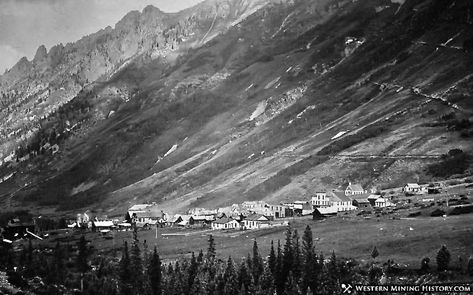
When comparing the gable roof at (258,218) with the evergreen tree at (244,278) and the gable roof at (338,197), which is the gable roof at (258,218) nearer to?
the gable roof at (338,197)

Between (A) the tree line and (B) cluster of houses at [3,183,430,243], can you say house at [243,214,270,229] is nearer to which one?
(B) cluster of houses at [3,183,430,243]

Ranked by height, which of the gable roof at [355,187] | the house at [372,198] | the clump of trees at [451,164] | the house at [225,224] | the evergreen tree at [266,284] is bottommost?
the evergreen tree at [266,284]

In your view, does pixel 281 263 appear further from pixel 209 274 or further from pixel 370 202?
pixel 370 202

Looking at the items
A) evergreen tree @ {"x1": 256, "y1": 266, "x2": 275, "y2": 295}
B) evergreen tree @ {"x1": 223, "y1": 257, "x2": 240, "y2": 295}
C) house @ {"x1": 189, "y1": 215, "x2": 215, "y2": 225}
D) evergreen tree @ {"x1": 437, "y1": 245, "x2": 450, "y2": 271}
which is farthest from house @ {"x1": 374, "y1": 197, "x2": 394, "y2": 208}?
evergreen tree @ {"x1": 437, "y1": 245, "x2": 450, "y2": 271}

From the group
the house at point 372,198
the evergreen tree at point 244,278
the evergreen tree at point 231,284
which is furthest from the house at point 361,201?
the evergreen tree at point 231,284

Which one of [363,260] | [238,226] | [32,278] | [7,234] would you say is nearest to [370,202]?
[238,226]

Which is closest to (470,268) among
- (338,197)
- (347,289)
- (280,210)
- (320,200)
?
(347,289)

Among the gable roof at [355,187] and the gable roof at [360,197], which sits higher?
the gable roof at [355,187]
